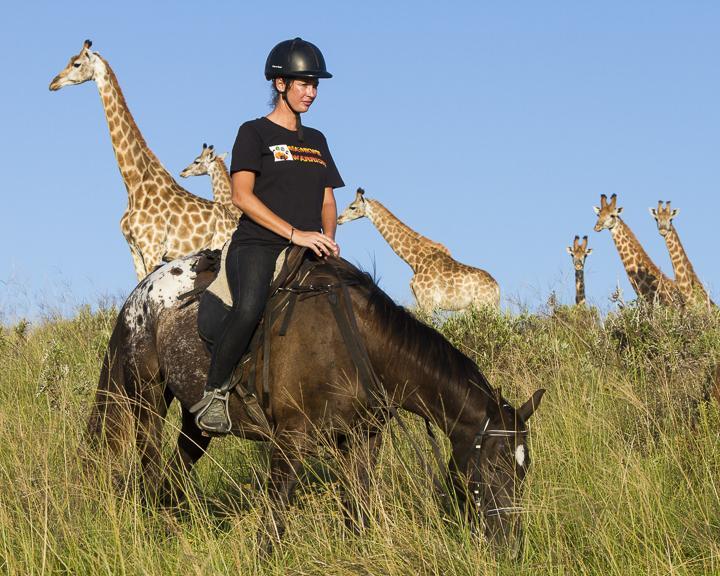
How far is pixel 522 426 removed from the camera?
5.32m

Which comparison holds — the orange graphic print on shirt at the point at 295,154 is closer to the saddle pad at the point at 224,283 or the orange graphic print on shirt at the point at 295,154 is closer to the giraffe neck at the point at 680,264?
the saddle pad at the point at 224,283

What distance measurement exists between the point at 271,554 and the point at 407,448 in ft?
6.15

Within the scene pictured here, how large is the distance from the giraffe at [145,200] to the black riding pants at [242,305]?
778 cm

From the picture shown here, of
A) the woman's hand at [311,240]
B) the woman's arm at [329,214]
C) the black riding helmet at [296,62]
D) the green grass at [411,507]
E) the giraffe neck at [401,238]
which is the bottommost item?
the green grass at [411,507]

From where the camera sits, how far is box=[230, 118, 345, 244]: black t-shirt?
577cm

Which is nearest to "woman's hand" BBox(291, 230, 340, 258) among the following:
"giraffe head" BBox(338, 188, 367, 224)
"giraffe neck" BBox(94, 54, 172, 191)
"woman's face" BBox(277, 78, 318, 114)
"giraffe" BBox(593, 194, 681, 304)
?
"woman's face" BBox(277, 78, 318, 114)

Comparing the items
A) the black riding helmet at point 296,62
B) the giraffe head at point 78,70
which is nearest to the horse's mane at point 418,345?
the black riding helmet at point 296,62

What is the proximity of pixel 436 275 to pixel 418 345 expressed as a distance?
14547mm

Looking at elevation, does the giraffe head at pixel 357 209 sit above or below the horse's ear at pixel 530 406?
above

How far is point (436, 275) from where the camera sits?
20.1m

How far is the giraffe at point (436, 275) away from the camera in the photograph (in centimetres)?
1970

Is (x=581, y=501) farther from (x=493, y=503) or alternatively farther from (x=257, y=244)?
(x=257, y=244)

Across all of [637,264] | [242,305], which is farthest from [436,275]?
[242,305]

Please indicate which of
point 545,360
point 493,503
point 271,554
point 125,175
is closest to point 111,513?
point 271,554
